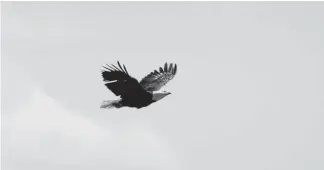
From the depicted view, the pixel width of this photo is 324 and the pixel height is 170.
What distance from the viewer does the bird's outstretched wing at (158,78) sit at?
196 feet

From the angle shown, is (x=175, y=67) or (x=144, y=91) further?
(x=175, y=67)

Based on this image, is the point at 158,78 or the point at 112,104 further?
the point at 158,78

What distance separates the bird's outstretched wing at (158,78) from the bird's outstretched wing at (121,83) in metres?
3.96

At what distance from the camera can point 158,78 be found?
60.6m

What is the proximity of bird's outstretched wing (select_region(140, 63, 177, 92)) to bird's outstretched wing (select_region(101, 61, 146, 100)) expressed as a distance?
13.0 ft

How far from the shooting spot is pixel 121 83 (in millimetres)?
54531

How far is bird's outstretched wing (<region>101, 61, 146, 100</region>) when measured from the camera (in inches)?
2117

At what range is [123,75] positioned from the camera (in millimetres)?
53844

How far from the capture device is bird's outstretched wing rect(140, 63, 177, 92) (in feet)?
196

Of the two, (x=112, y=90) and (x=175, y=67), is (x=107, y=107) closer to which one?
(x=112, y=90)

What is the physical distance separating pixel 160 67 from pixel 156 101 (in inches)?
224

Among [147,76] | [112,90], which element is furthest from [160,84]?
[112,90]

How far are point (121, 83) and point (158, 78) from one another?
6292 millimetres

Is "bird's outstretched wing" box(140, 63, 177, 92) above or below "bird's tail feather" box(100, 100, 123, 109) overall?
above
